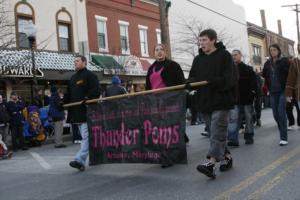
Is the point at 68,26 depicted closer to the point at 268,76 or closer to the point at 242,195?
the point at 268,76

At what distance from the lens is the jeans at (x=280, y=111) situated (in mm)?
9039

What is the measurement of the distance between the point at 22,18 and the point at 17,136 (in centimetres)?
909

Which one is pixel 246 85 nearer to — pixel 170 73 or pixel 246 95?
pixel 246 95

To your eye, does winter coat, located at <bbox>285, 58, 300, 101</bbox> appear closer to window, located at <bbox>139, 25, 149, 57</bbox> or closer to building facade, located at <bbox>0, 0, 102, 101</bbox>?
building facade, located at <bbox>0, 0, 102, 101</bbox>

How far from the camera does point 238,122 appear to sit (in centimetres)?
979

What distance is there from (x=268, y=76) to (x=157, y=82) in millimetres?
2581

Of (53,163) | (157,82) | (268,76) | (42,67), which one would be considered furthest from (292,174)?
(42,67)

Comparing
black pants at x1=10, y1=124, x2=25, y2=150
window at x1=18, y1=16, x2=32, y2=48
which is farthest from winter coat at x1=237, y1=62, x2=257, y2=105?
window at x1=18, y1=16, x2=32, y2=48

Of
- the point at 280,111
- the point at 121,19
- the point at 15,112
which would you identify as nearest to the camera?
the point at 280,111

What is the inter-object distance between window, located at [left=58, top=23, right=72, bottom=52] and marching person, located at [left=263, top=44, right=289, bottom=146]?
15.4m

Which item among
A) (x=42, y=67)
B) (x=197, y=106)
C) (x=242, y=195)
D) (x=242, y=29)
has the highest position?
Result: (x=242, y=29)

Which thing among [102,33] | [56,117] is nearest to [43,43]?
[102,33]

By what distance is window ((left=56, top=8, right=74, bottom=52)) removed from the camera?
77.4 ft

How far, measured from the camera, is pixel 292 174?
6387 mm
